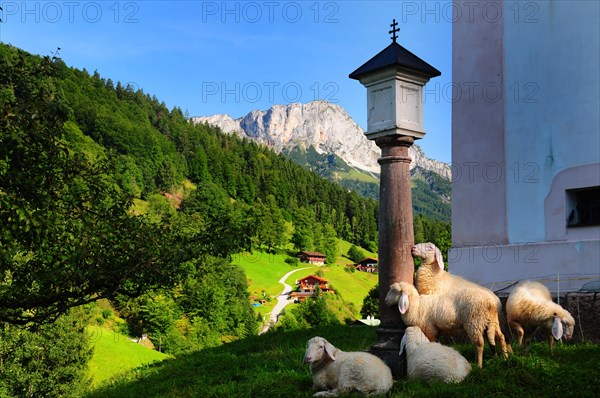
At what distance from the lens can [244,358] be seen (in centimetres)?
1281

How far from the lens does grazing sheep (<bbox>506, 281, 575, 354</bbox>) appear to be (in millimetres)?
8453

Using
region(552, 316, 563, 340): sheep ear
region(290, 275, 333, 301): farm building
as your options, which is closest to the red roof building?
region(290, 275, 333, 301): farm building

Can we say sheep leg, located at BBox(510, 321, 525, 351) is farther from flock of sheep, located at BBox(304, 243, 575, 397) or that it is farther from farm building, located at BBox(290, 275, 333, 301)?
farm building, located at BBox(290, 275, 333, 301)

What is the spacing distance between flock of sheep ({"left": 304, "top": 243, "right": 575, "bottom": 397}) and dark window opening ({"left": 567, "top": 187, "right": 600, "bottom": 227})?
7.42 feet

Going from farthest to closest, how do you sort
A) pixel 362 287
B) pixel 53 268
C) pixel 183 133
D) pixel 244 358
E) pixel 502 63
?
1. pixel 183 133
2. pixel 362 287
3. pixel 244 358
4. pixel 502 63
5. pixel 53 268

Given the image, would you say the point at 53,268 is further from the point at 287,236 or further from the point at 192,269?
the point at 287,236

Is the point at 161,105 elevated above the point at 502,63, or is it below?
above

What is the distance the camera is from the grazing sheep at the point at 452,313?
8.20 m

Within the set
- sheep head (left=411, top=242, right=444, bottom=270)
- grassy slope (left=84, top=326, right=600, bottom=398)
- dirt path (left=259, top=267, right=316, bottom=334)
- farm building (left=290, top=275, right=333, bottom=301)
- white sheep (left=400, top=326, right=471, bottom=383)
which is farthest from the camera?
farm building (left=290, top=275, right=333, bottom=301)

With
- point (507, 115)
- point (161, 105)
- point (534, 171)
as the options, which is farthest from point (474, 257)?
point (161, 105)

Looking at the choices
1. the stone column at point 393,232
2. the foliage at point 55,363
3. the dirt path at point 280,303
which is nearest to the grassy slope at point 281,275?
the dirt path at point 280,303

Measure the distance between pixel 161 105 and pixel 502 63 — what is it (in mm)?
189010

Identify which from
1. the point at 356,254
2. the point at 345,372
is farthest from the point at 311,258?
→ the point at 345,372

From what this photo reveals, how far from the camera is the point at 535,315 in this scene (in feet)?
28.5
